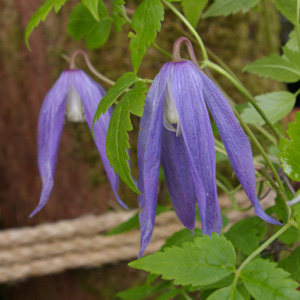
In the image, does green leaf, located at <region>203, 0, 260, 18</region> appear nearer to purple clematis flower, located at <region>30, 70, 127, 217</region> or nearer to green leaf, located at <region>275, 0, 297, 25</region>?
green leaf, located at <region>275, 0, 297, 25</region>

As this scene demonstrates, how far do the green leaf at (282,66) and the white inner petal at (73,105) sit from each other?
24cm

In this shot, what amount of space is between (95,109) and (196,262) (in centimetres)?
26

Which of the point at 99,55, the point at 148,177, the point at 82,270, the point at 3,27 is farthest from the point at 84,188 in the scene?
the point at 148,177

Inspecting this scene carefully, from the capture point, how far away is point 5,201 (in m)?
1.50

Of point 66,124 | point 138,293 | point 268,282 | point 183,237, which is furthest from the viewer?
point 66,124

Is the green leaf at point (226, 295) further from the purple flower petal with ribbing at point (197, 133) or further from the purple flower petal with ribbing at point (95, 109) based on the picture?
the purple flower petal with ribbing at point (95, 109)

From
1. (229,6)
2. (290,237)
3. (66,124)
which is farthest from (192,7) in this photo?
(66,124)

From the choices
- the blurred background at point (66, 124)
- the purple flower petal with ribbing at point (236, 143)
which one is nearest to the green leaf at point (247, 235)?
the purple flower petal with ribbing at point (236, 143)

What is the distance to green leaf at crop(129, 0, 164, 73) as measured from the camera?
45 cm

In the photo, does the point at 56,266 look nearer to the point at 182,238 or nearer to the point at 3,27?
the point at 3,27

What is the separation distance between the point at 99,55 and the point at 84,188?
0.34 m

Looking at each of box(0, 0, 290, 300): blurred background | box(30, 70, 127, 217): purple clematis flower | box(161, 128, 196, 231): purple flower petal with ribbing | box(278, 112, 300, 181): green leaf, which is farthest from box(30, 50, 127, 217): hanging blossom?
box(0, 0, 290, 300): blurred background

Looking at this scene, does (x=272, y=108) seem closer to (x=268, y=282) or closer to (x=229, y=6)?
(x=229, y=6)

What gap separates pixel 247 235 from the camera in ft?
1.97
